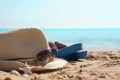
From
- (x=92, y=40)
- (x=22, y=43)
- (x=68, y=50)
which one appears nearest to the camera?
(x=22, y=43)

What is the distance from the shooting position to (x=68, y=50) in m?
10.1

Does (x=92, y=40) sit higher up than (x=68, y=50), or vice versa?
(x=68, y=50)

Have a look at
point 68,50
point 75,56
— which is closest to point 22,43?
point 68,50

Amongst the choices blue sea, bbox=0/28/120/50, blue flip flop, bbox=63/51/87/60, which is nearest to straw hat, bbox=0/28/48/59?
blue flip flop, bbox=63/51/87/60

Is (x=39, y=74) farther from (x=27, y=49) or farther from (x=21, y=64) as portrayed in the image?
(x=27, y=49)

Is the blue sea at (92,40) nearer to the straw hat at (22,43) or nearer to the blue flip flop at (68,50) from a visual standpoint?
the blue flip flop at (68,50)

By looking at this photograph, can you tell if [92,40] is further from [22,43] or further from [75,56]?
[22,43]

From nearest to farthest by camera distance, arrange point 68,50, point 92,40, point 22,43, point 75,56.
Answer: point 22,43 < point 68,50 < point 75,56 < point 92,40

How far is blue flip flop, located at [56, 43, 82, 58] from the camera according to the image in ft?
33.1

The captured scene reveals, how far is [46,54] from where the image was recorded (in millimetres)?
9102

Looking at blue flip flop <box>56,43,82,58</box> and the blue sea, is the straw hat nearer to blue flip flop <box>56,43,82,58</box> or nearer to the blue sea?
blue flip flop <box>56,43,82,58</box>

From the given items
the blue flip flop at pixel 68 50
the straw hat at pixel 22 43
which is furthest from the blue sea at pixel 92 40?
the straw hat at pixel 22 43

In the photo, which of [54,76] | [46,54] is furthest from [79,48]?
[54,76]

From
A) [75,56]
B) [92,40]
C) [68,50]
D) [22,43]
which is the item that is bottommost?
[92,40]
